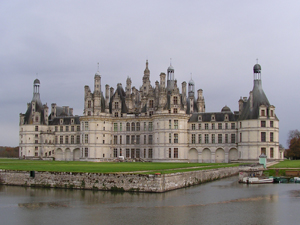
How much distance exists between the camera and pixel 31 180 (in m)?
38.0

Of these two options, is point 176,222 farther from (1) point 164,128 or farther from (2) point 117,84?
(2) point 117,84

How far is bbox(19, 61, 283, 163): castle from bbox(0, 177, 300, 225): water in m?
28.5

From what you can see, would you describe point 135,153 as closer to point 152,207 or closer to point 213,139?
point 213,139

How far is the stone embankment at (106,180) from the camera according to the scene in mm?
32594

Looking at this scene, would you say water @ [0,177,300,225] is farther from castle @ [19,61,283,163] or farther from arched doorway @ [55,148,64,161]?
arched doorway @ [55,148,64,161]

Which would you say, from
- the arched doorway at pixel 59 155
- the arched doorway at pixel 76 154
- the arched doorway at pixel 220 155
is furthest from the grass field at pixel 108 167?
the arched doorway at pixel 59 155

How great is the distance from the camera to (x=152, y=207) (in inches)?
1034

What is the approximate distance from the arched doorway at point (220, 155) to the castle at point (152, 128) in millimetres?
171

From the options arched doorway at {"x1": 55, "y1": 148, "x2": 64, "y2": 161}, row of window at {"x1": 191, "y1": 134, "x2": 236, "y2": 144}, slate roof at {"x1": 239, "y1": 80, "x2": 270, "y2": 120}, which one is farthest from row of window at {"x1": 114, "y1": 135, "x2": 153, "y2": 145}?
slate roof at {"x1": 239, "y1": 80, "x2": 270, "y2": 120}

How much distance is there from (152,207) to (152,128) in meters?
45.2

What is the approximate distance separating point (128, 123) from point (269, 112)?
25.4 meters

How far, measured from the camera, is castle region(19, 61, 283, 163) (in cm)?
6366

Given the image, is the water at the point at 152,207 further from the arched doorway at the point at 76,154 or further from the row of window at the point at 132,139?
the arched doorway at the point at 76,154

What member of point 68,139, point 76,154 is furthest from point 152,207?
point 68,139
